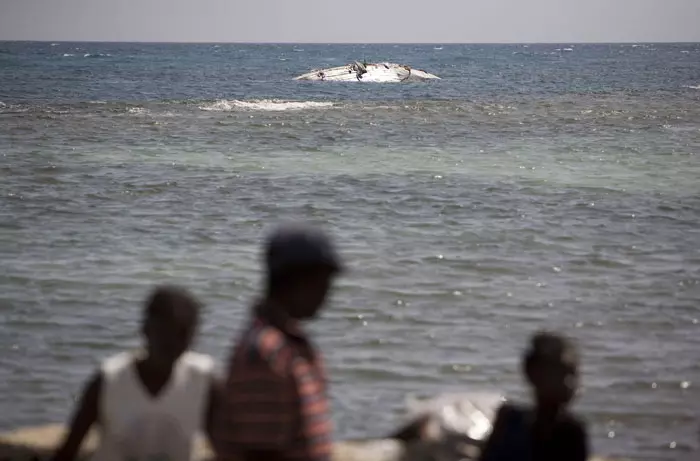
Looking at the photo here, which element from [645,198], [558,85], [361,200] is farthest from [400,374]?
[558,85]

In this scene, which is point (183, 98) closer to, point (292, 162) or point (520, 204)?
point (292, 162)

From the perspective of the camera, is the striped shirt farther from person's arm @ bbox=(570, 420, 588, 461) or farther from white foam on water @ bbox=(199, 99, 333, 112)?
white foam on water @ bbox=(199, 99, 333, 112)

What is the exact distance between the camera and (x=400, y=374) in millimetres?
8078

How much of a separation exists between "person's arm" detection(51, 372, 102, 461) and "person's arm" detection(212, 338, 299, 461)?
78 cm

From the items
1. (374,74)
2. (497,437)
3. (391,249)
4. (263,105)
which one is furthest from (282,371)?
(374,74)

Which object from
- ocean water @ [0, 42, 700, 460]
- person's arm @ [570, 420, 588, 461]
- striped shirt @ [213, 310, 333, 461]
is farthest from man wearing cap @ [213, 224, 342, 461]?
ocean water @ [0, 42, 700, 460]

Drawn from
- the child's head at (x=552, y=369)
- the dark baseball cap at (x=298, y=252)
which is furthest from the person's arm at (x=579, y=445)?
the dark baseball cap at (x=298, y=252)

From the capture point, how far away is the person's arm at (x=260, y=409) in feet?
9.93

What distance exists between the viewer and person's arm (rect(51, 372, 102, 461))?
3.72 metres

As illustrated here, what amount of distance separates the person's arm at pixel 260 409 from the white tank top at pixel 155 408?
620 millimetres

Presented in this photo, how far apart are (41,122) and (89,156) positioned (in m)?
8.46

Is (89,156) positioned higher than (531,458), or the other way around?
(531,458)

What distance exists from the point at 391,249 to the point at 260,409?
A: 9783 mm

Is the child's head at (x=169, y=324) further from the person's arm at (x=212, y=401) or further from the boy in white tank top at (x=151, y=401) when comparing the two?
the person's arm at (x=212, y=401)
